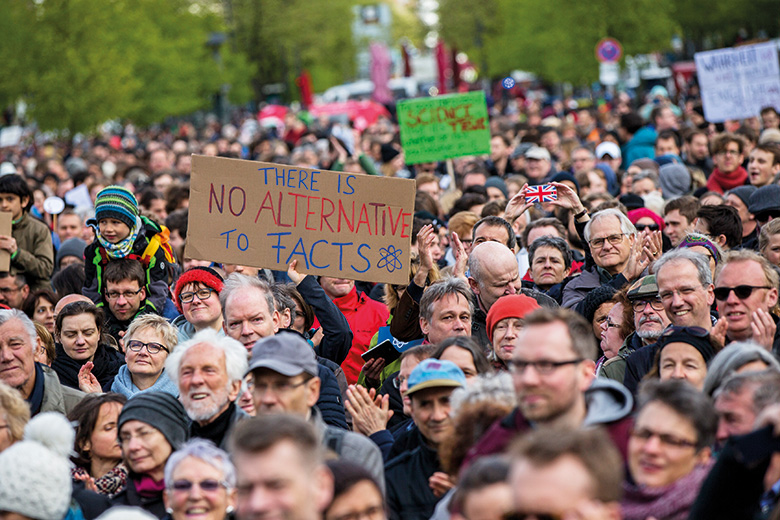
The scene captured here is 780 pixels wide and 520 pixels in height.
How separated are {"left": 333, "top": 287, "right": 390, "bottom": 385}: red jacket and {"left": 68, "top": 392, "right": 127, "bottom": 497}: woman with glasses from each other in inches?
83.4

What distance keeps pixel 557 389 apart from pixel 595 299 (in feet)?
10.8

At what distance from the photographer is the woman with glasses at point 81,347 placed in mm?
7605

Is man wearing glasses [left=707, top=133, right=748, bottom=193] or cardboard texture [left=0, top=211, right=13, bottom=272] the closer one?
cardboard texture [left=0, top=211, right=13, bottom=272]

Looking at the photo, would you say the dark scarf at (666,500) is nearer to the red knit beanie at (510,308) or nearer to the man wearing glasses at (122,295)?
the red knit beanie at (510,308)

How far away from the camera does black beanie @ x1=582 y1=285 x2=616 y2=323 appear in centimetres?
722

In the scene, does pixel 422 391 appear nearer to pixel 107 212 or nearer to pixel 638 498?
pixel 638 498

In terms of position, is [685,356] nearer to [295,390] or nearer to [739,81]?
[295,390]

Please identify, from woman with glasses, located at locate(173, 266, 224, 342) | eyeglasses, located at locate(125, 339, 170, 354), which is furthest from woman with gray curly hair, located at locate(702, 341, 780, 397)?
woman with glasses, located at locate(173, 266, 224, 342)

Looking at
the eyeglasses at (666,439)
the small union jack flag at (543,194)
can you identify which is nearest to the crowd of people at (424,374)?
the eyeglasses at (666,439)

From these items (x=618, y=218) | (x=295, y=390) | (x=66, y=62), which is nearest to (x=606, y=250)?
(x=618, y=218)

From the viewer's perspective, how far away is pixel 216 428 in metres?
5.46

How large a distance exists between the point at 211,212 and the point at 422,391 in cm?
337

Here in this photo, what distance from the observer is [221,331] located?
299 inches

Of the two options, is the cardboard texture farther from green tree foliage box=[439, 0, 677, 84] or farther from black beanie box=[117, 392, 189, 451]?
green tree foliage box=[439, 0, 677, 84]
